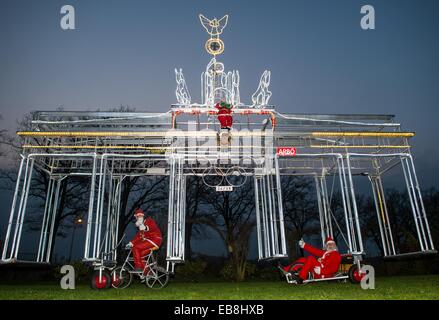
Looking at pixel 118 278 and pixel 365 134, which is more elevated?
pixel 365 134

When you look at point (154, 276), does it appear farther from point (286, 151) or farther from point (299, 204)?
point (299, 204)

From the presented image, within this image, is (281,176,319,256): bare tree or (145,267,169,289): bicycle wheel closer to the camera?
(145,267,169,289): bicycle wheel

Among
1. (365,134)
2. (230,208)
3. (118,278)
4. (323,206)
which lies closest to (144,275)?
(118,278)

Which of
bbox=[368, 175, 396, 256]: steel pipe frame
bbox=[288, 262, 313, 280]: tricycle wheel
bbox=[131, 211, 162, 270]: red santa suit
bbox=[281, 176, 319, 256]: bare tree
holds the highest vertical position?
bbox=[281, 176, 319, 256]: bare tree

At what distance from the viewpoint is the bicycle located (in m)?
10.9

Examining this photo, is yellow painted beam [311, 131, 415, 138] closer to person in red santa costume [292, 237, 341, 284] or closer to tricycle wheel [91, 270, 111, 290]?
person in red santa costume [292, 237, 341, 284]

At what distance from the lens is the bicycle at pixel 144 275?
1091 cm

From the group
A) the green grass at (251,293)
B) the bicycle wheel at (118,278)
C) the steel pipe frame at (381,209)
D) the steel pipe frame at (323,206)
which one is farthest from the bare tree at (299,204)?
the bicycle wheel at (118,278)

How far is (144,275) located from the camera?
35.9 feet

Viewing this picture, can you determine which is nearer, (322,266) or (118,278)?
(118,278)

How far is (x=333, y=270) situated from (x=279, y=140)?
17.0ft

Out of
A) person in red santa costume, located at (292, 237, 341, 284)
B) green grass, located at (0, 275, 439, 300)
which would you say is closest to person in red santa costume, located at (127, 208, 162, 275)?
green grass, located at (0, 275, 439, 300)
